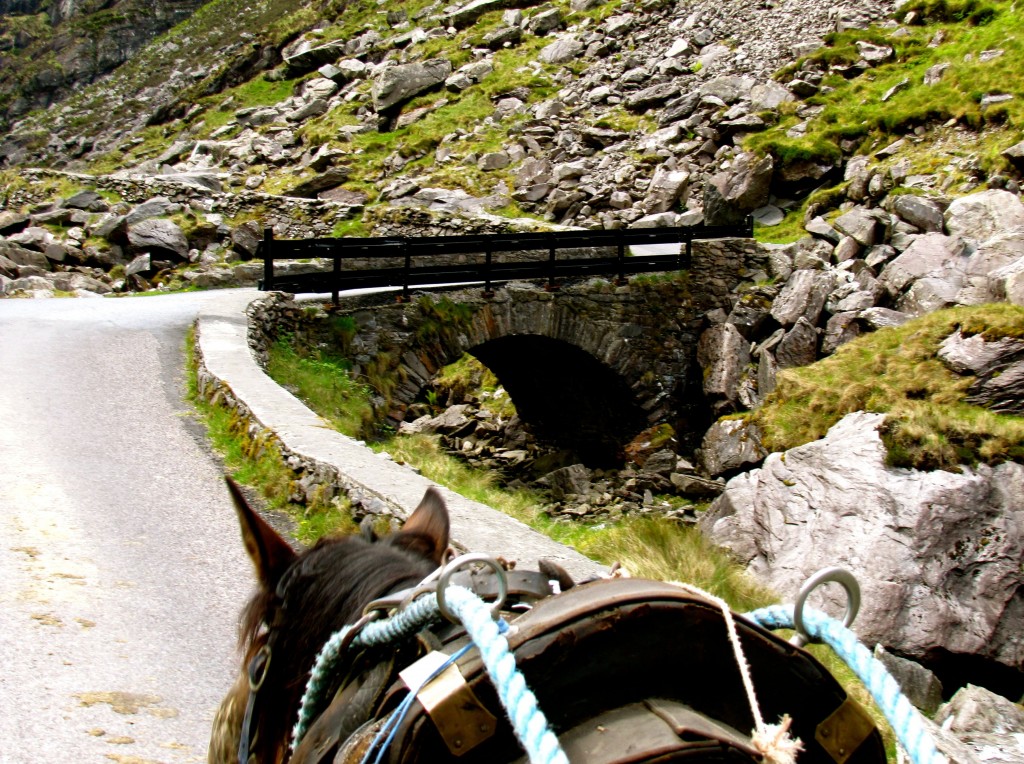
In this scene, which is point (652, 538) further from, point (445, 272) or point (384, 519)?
point (445, 272)

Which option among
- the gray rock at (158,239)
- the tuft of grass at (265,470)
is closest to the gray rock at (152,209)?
the gray rock at (158,239)

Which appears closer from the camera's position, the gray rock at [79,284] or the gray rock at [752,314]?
the gray rock at [752,314]

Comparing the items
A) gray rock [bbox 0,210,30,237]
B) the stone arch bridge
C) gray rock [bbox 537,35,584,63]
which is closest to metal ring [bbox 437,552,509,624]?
the stone arch bridge

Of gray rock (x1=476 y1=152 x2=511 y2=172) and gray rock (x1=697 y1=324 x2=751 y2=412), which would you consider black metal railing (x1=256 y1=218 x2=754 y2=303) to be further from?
gray rock (x1=476 y1=152 x2=511 y2=172)

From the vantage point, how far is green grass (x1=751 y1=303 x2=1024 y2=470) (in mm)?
10398

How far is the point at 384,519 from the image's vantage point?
19.7 ft

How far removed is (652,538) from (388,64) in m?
37.7

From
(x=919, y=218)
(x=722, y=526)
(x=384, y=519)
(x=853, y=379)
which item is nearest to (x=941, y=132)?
(x=919, y=218)

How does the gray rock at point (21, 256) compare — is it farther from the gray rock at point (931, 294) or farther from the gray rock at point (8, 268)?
the gray rock at point (931, 294)

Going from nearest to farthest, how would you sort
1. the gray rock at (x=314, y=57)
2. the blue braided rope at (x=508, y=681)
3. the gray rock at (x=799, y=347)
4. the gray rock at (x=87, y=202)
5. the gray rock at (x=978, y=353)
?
1. the blue braided rope at (x=508, y=681)
2. the gray rock at (x=978, y=353)
3. the gray rock at (x=799, y=347)
4. the gray rock at (x=87, y=202)
5. the gray rock at (x=314, y=57)

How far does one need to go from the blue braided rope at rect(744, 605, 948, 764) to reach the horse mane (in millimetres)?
969

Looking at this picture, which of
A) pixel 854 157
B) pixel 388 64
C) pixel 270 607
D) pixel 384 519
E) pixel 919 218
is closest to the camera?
pixel 270 607

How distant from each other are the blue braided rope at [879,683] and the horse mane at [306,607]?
0.97m

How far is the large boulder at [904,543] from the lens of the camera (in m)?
9.14
